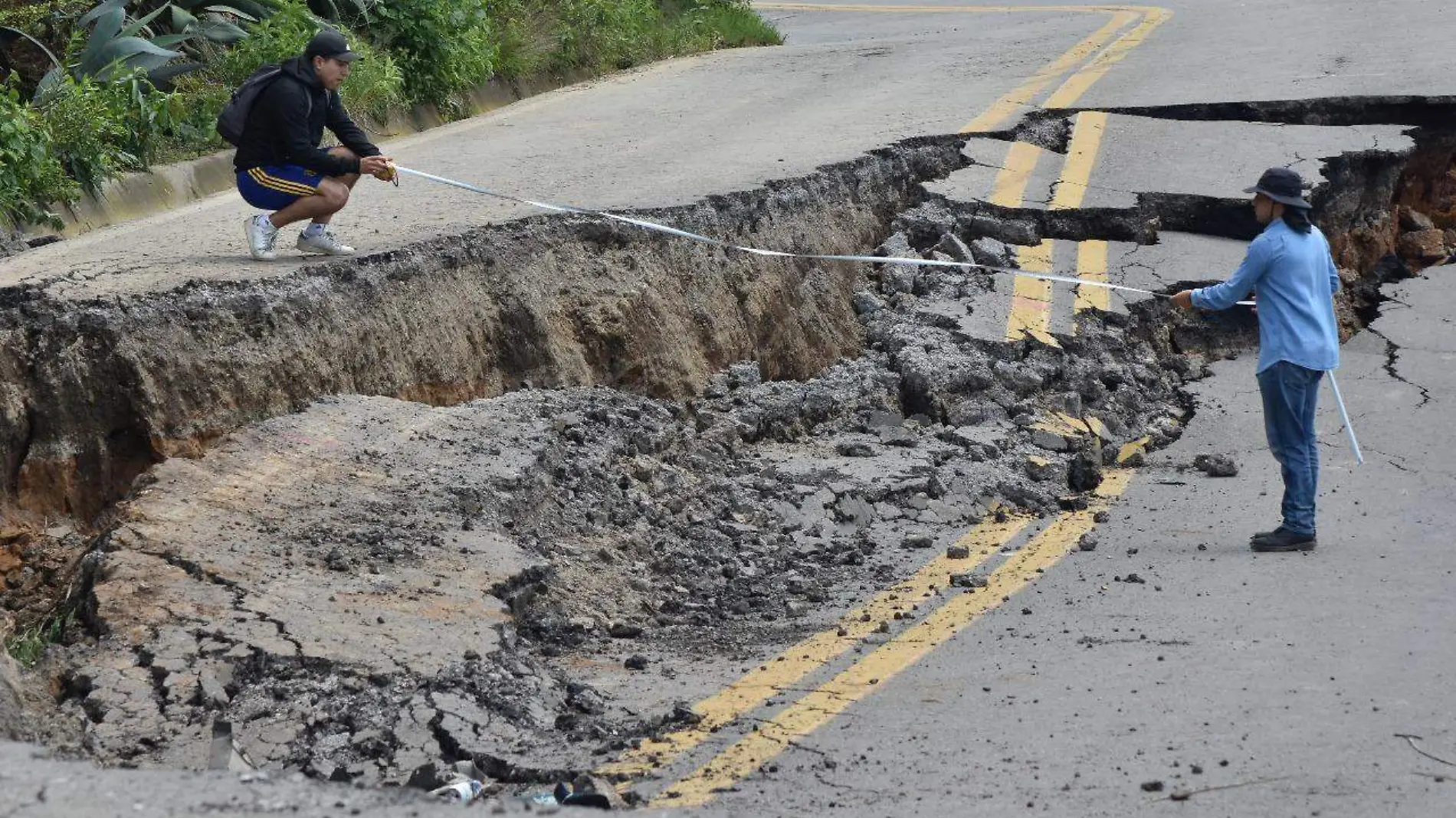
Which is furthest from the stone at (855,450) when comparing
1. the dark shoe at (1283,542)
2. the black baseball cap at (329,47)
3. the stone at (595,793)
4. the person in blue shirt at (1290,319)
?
the stone at (595,793)

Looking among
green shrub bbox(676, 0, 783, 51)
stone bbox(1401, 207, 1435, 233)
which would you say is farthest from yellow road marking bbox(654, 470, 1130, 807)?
green shrub bbox(676, 0, 783, 51)

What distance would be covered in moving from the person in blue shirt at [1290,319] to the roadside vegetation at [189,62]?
642 cm

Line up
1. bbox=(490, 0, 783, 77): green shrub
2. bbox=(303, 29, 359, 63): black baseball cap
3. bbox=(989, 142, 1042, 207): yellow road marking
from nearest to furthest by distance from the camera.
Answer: bbox=(303, 29, 359, 63): black baseball cap
bbox=(989, 142, 1042, 207): yellow road marking
bbox=(490, 0, 783, 77): green shrub

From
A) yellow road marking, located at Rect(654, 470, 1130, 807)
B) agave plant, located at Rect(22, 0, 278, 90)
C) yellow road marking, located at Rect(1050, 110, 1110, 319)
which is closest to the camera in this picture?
yellow road marking, located at Rect(654, 470, 1130, 807)

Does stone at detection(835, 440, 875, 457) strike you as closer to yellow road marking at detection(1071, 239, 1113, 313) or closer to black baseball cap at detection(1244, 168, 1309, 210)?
yellow road marking at detection(1071, 239, 1113, 313)

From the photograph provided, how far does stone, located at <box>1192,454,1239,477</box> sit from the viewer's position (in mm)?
7988

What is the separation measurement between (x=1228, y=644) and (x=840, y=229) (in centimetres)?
478

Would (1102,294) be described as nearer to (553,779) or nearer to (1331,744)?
(1331,744)

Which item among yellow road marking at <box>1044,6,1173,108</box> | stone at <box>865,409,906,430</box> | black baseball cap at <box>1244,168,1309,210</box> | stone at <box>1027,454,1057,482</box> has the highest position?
black baseball cap at <box>1244,168,1309,210</box>

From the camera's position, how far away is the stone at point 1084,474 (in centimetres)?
793

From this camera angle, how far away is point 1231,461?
318 inches

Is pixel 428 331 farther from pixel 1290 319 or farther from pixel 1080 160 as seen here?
pixel 1080 160

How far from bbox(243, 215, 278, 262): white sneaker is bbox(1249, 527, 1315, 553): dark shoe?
4.38 metres

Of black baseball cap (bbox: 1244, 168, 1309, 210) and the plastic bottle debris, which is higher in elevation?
black baseball cap (bbox: 1244, 168, 1309, 210)
